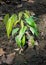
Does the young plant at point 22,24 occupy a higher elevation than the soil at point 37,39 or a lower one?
higher

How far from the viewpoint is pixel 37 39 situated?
2.92 metres

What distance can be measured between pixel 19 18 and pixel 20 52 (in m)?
0.41

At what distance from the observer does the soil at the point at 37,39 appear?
8.75 feet

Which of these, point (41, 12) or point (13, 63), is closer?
point (13, 63)

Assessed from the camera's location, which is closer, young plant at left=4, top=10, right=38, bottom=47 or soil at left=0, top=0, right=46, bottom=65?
young plant at left=4, top=10, right=38, bottom=47

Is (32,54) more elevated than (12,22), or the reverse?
(12,22)

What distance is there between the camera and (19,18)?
101 inches

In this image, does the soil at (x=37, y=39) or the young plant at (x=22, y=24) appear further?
the soil at (x=37, y=39)

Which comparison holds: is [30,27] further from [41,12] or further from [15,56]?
[41,12]

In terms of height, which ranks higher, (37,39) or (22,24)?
(22,24)

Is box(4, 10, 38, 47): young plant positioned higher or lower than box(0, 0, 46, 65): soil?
higher

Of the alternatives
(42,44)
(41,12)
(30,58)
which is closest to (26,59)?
(30,58)

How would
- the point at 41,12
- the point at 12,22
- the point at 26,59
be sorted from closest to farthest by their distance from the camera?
the point at 12,22
the point at 26,59
the point at 41,12

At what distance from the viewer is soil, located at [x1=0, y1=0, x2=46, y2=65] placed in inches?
105
